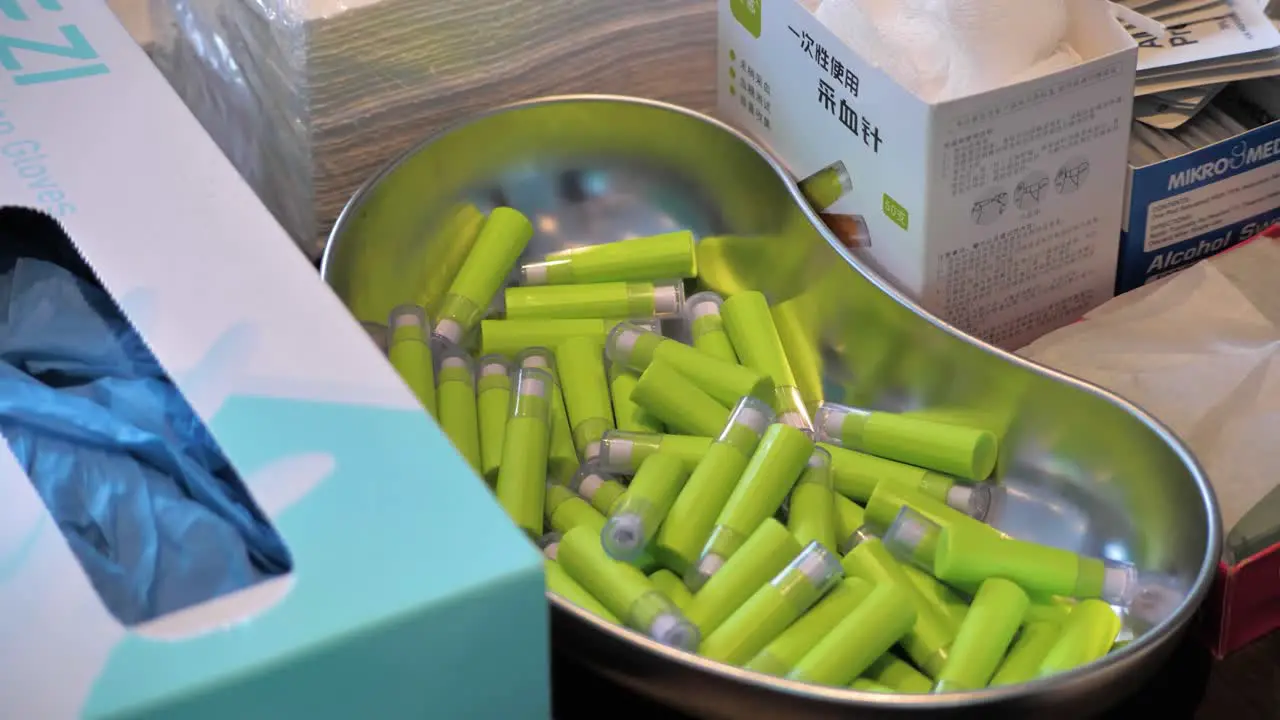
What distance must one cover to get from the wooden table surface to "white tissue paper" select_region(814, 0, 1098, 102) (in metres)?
0.31

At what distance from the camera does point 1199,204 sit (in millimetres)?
817

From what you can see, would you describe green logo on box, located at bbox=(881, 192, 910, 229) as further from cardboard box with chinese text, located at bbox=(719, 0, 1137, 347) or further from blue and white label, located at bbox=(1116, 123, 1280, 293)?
blue and white label, located at bbox=(1116, 123, 1280, 293)

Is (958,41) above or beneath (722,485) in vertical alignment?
above

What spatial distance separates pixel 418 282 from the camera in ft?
2.76

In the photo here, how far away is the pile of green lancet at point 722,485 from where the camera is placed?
24.5 inches

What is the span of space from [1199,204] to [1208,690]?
304 millimetres

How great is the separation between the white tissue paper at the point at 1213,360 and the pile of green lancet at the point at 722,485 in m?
0.08

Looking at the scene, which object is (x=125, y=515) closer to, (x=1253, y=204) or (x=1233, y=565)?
(x=1233, y=565)

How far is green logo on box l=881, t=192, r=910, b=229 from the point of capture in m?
0.75

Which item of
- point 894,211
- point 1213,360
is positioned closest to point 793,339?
point 894,211

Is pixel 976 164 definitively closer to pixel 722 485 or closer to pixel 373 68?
pixel 722 485

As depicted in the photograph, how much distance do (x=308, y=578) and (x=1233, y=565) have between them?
44 cm

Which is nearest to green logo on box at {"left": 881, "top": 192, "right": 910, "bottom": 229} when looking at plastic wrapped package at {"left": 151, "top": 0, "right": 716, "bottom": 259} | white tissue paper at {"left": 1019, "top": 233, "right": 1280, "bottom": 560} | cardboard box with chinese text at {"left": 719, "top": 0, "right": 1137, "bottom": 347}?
cardboard box with chinese text at {"left": 719, "top": 0, "right": 1137, "bottom": 347}

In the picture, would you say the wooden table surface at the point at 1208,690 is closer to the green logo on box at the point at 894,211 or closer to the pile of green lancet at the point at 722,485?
the pile of green lancet at the point at 722,485
